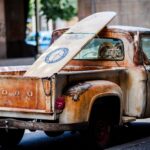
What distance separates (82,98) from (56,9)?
40.4m

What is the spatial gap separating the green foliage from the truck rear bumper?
122 feet

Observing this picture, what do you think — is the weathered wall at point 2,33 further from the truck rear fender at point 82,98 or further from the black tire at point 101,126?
the truck rear fender at point 82,98

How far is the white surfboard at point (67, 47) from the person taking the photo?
7997mm

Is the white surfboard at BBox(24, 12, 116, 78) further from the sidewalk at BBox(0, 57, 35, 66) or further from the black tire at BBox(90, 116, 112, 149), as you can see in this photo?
the sidewalk at BBox(0, 57, 35, 66)

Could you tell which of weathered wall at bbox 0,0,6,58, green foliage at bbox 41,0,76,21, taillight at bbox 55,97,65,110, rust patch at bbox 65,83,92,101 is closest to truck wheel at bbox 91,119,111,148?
rust patch at bbox 65,83,92,101

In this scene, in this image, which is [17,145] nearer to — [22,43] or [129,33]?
[129,33]

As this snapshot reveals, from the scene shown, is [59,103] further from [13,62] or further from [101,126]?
[13,62]

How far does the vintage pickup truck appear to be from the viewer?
7.59m

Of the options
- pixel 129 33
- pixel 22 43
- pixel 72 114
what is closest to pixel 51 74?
pixel 72 114

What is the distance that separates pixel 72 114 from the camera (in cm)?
757

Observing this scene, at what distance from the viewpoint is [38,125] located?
7.64 metres

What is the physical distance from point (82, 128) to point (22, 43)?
29083 mm

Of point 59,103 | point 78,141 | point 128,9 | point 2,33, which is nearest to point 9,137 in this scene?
point 78,141

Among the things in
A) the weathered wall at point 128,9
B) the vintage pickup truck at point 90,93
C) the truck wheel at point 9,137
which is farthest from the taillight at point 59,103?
the weathered wall at point 128,9
